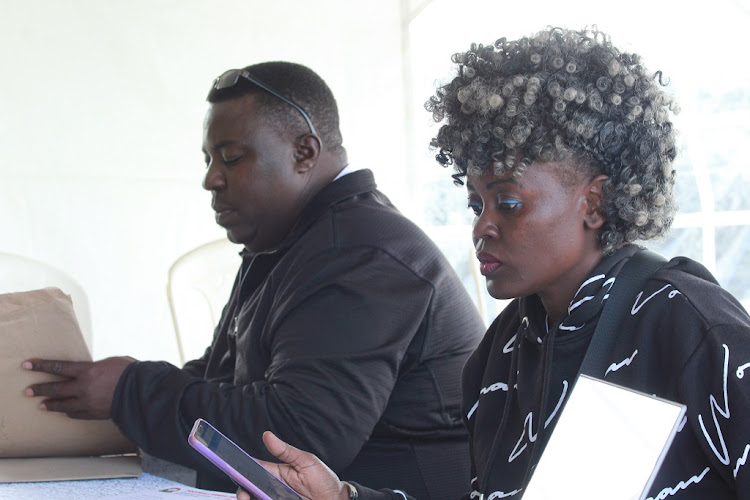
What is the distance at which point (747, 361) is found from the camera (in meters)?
0.99

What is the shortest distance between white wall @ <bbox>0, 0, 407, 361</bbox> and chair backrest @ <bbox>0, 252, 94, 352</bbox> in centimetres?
140

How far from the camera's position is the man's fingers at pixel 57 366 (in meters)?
1.67

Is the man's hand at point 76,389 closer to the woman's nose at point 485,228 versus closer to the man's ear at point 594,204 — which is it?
the woman's nose at point 485,228

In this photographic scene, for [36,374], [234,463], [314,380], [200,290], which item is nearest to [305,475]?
[234,463]

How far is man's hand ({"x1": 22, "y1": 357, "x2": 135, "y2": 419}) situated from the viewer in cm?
167

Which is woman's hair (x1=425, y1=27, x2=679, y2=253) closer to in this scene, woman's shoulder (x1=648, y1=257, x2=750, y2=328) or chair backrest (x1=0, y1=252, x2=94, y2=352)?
woman's shoulder (x1=648, y1=257, x2=750, y2=328)

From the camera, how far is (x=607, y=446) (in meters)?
0.77

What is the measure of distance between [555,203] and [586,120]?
124 millimetres

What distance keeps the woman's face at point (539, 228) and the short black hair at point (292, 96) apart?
2.85 ft

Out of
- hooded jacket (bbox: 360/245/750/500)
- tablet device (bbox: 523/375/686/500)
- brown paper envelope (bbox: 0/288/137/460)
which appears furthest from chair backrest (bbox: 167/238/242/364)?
tablet device (bbox: 523/375/686/500)

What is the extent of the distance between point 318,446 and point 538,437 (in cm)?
57

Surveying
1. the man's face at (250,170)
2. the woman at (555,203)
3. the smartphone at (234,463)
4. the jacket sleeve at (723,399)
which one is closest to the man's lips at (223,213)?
the man's face at (250,170)

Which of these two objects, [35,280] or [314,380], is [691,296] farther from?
[35,280]

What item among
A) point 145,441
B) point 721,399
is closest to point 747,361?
point 721,399
